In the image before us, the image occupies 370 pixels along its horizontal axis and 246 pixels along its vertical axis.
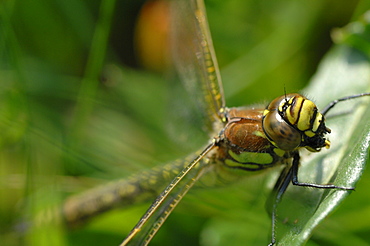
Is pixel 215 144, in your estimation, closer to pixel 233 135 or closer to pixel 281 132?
pixel 233 135

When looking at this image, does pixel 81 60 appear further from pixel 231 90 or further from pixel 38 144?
pixel 231 90

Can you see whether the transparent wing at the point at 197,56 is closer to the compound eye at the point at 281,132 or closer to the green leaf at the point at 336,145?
the compound eye at the point at 281,132

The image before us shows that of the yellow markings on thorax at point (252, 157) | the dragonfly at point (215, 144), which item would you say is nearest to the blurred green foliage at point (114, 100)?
the dragonfly at point (215, 144)

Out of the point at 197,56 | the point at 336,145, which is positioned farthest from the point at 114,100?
the point at 336,145

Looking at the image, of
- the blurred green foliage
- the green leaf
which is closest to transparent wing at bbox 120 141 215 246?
the blurred green foliage

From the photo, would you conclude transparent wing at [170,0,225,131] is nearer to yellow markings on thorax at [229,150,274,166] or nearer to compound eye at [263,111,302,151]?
yellow markings on thorax at [229,150,274,166]
